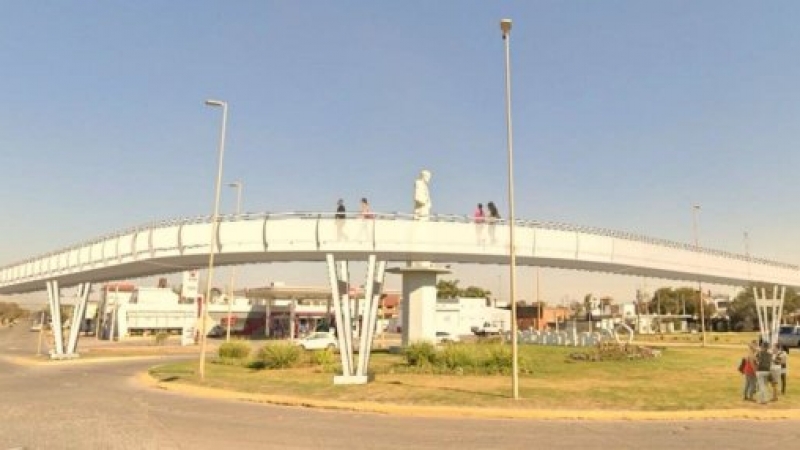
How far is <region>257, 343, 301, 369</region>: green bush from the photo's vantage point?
3241cm

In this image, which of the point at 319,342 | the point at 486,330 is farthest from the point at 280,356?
the point at 486,330

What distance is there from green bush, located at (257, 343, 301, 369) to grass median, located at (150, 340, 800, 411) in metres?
0.75

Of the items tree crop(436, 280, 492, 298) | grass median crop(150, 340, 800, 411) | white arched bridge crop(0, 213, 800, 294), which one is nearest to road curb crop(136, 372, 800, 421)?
grass median crop(150, 340, 800, 411)

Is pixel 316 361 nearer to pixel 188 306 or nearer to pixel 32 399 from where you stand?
pixel 32 399

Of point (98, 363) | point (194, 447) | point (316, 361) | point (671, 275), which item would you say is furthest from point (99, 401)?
point (671, 275)

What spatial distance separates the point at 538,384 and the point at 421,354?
7.42m

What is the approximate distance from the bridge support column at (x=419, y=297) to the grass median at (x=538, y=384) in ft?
8.36

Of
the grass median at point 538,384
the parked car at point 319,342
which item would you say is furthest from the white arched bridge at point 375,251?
the parked car at point 319,342

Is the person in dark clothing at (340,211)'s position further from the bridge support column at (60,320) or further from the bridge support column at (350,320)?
the bridge support column at (60,320)

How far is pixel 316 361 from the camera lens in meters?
33.8

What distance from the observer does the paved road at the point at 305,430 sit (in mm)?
12805

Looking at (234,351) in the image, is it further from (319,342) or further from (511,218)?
(511,218)

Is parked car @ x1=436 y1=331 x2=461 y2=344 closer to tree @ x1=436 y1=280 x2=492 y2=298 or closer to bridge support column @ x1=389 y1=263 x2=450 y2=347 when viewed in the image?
bridge support column @ x1=389 y1=263 x2=450 y2=347

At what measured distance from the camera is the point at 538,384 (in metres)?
23.8
